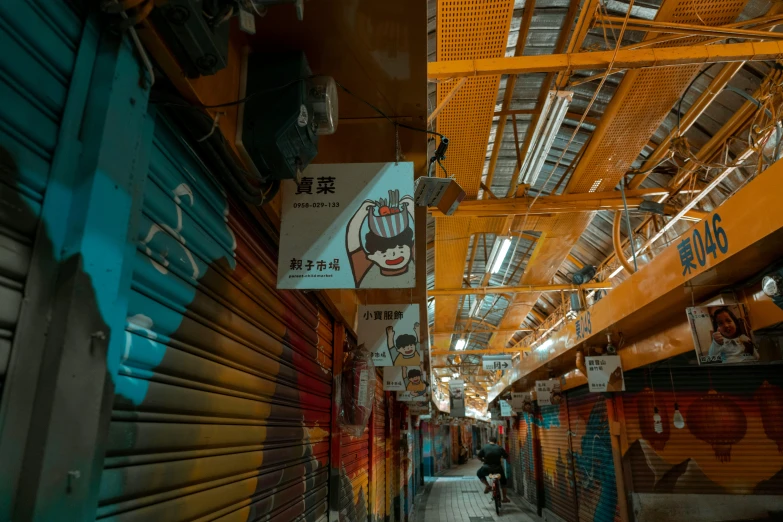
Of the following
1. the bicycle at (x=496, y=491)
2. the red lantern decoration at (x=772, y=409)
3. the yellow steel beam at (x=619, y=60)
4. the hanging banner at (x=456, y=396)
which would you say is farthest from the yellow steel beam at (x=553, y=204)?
the hanging banner at (x=456, y=396)

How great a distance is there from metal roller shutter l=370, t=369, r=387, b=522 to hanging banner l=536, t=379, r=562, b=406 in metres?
3.77

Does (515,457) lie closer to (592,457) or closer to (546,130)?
(592,457)

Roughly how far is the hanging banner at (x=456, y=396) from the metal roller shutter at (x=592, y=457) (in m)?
11.1

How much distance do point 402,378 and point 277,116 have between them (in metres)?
6.41

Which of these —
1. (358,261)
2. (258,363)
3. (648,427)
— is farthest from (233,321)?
(648,427)

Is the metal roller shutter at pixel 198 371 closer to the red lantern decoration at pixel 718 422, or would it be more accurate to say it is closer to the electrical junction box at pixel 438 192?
the electrical junction box at pixel 438 192

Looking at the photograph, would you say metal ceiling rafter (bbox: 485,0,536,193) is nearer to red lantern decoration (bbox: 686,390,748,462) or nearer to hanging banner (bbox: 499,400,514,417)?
red lantern decoration (bbox: 686,390,748,462)

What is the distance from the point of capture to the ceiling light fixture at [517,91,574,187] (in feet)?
15.1

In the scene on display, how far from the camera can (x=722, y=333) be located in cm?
422

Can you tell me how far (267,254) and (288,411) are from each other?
1137 mm

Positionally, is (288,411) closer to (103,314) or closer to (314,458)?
(314,458)

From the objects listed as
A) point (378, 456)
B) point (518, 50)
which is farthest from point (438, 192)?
point (378, 456)

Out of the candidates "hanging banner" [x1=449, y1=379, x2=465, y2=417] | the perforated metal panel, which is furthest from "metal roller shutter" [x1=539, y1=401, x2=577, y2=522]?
the perforated metal panel

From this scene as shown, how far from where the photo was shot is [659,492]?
759cm
